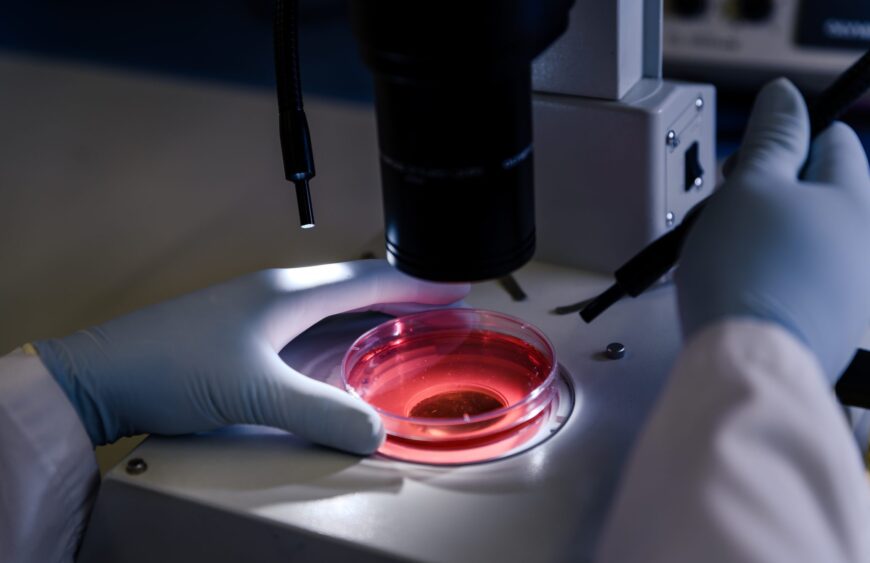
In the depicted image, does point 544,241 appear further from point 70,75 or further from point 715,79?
point 70,75

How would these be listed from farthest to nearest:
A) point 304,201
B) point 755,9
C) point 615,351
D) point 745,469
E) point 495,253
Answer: point 755,9 → point 615,351 → point 304,201 → point 495,253 → point 745,469

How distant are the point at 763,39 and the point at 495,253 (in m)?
1.08

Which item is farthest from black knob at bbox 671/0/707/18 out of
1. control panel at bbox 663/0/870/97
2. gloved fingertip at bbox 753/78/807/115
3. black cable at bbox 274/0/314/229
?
black cable at bbox 274/0/314/229

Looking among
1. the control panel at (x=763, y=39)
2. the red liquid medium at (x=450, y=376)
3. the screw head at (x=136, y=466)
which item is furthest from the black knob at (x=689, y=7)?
the screw head at (x=136, y=466)

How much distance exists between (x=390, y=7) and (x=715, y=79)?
117 cm

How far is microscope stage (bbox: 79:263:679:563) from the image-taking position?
763 mm

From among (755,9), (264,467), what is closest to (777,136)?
(264,467)

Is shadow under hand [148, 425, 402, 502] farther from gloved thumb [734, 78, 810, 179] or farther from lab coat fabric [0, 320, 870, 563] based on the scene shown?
gloved thumb [734, 78, 810, 179]

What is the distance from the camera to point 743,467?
61 centimetres

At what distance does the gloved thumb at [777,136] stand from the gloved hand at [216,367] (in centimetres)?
38

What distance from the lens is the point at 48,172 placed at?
1708 millimetres

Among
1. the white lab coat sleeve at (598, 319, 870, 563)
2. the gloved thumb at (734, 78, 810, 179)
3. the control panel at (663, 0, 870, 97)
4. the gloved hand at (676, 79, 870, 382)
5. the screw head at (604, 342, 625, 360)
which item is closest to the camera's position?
the white lab coat sleeve at (598, 319, 870, 563)

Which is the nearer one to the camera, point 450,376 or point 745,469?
point 745,469

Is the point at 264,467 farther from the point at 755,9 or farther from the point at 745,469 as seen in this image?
the point at 755,9
